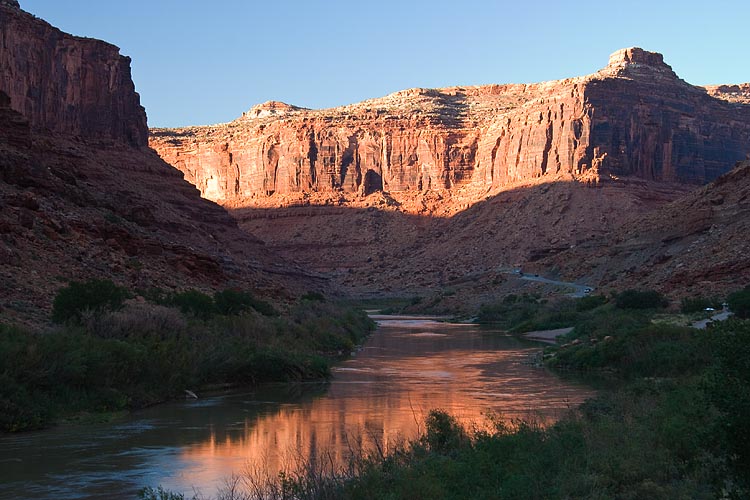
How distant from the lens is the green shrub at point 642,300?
40594 millimetres

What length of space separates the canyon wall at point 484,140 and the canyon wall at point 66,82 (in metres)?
50.1

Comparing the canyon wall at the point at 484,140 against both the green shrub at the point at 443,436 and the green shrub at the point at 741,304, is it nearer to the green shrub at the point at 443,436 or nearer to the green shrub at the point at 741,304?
the green shrub at the point at 741,304

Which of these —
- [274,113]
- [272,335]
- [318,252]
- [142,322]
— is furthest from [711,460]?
[274,113]

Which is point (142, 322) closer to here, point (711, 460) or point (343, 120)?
point (711, 460)

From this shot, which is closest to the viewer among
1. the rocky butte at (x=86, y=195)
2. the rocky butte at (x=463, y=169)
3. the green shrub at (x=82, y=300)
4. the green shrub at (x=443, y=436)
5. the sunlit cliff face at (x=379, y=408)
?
the green shrub at (x=443, y=436)

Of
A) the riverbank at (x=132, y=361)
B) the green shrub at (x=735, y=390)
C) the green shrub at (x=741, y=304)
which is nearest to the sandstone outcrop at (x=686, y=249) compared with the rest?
the green shrub at (x=741, y=304)

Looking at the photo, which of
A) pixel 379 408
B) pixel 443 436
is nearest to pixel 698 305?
pixel 379 408

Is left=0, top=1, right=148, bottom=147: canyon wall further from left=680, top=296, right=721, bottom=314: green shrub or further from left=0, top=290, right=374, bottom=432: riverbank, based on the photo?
left=680, top=296, right=721, bottom=314: green shrub

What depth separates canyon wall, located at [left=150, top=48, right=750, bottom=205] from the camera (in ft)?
335

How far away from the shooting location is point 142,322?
22.5 metres

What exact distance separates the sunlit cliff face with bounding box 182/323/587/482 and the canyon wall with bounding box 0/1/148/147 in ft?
108

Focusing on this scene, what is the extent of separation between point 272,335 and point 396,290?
2613 inches

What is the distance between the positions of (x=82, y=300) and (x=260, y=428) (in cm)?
762

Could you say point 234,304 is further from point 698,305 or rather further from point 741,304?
point 698,305
